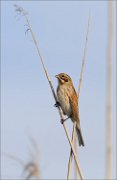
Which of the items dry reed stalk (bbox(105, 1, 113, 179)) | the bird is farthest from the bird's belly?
dry reed stalk (bbox(105, 1, 113, 179))

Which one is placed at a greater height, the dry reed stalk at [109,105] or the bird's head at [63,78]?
the dry reed stalk at [109,105]

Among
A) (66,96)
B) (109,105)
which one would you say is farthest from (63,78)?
(109,105)

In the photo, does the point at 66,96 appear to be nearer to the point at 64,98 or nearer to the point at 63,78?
the point at 64,98

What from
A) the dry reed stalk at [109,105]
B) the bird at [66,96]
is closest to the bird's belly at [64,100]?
the bird at [66,96]

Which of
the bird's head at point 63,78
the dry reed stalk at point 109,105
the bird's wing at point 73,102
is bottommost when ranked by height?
the bird's wing at point 73,102

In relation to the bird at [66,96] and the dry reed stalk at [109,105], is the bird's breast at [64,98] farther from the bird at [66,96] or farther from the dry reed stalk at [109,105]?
the dry reed stalk at [109,105]

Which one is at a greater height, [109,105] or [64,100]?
[109,105]

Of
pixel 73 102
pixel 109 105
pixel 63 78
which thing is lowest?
pixel 73 102

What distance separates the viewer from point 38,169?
3447mm

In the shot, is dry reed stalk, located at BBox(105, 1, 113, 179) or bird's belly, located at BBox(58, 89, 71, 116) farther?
bird's belly, located at BBox(58, 89, 71, 116)

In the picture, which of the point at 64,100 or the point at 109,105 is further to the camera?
the point at 64,100

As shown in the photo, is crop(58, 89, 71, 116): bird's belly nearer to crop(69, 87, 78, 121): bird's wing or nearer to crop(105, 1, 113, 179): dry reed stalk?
crop(69, 87, 78, 121): bird's wing

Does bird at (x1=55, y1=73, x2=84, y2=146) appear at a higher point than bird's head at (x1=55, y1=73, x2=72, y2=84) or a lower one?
lower

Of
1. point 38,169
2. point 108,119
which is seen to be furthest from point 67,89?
point 108,119
